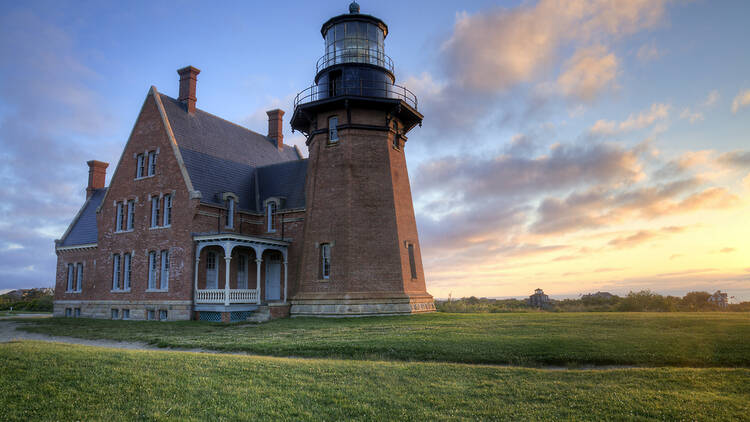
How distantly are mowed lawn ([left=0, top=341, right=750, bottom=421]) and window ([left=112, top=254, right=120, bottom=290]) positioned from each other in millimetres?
19074

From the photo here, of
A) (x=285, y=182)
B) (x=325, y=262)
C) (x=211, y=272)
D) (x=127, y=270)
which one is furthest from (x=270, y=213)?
(x=127, y=270)

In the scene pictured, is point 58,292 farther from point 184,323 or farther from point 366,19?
point 366,19

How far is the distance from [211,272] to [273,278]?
3558 millimetres

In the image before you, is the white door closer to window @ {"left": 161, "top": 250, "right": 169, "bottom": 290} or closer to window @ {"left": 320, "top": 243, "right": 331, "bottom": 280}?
window @ {"left": 320, "top": 243, "right": 331, "bottom": 280}

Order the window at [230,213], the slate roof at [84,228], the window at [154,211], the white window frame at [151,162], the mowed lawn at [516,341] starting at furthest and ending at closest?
the slate roof at [84,228] → the white window frame at [151,162] → the window at [230,213] → the window at [154,211] → the mowed lawn at [516,341]

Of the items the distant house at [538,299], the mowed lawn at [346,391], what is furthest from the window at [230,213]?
the distant house at [538,299]

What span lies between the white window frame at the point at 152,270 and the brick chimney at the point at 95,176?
15.8m

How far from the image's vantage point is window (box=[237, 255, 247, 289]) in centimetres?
2565

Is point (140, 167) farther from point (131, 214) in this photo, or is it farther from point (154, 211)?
point (154, 211)

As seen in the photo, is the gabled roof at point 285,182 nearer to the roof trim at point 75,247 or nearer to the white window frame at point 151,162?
the white window frame at point 151,162

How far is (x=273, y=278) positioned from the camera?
1038 inches

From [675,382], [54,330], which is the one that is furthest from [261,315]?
[675,382]

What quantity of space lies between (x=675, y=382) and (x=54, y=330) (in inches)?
846

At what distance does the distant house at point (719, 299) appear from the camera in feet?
78.1
